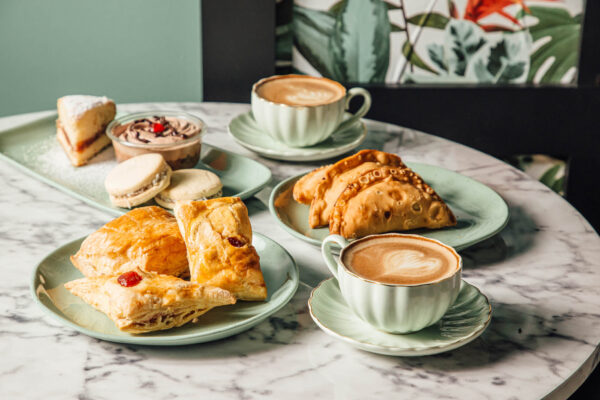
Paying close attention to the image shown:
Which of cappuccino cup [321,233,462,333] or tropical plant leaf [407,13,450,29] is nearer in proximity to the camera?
cappuccino cup [321,233,462,333]

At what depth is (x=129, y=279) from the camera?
1035 mm

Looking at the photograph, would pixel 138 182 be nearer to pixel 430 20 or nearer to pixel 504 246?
pixel 504 246

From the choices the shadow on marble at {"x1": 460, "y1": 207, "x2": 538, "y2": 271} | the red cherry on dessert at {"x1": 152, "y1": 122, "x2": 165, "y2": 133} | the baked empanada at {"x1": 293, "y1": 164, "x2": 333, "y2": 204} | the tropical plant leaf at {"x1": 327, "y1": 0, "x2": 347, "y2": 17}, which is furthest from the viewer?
the tropical plant leaf at {"x1": 327, "y1": 0, "x2": 347, "y2": 17}

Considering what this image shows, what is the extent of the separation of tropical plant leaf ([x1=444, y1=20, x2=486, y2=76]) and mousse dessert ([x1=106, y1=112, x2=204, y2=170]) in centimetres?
104

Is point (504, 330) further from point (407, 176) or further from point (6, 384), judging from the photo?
point (6, 384)

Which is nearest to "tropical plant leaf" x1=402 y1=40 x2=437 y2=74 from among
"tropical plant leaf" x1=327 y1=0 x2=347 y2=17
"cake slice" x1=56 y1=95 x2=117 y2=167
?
"tropical plant leaf" x1=327 y1=0 x2=347 y2=17

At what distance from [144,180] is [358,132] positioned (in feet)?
2.01

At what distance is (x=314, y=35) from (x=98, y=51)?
736 mm

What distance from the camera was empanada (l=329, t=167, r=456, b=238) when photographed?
50.7 inches

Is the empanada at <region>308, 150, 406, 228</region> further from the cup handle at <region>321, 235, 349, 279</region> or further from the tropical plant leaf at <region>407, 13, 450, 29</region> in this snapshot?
the tropical plant leaf at <region>407, 13, 450, 29</region>

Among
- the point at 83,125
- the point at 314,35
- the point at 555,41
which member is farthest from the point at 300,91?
the point at 555,41

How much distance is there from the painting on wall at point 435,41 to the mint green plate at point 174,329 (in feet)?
4.15

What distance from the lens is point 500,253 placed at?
1.31 m

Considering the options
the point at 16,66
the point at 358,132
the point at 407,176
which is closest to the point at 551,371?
the point at 407,176
